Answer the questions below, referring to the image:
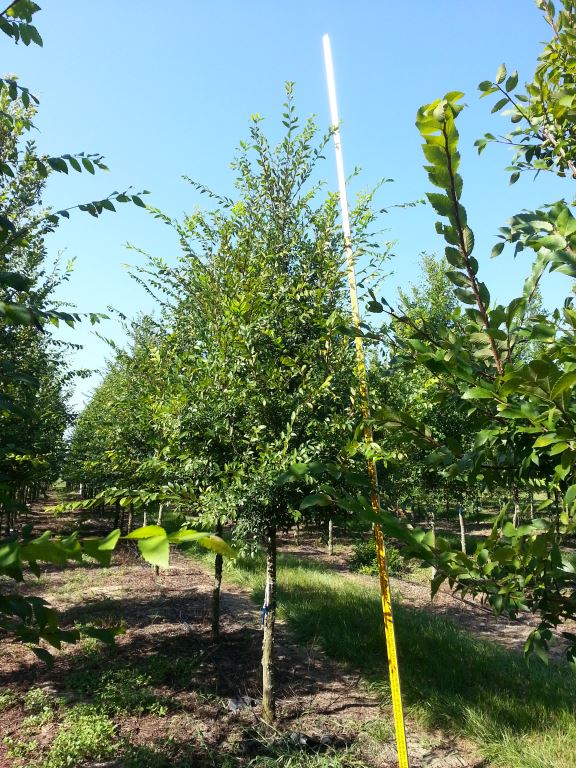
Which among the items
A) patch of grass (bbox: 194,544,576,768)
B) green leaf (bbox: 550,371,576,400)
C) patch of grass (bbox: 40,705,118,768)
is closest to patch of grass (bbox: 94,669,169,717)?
patch of grass (bbox: 40,705,118,768)

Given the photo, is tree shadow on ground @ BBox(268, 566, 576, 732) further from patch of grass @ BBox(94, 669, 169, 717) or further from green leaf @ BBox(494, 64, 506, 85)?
green leaf @ BBox(494, 64, 506, 85)

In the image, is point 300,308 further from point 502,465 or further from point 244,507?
point 502,465

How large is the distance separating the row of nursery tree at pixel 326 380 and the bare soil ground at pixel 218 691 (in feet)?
1.82

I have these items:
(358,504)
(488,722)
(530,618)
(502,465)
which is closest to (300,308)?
(502,465)

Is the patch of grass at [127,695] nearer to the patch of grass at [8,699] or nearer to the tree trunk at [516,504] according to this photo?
the patch of grass at [8,699]

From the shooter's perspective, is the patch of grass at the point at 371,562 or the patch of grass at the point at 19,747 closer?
the patch of grass at the point at 19,747

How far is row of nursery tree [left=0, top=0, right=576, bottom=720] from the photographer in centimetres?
113

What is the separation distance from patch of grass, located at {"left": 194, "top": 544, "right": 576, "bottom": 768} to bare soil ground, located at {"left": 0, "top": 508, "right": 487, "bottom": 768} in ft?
0.80

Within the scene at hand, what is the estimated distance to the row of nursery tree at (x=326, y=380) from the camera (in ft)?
3.71

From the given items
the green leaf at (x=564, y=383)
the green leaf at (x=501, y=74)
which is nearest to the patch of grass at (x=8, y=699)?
the green leaf at (x=564, y=383)

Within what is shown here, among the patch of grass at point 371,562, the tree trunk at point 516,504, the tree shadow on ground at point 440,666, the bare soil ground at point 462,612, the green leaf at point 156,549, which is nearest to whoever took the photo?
the green leaf at point 156,549

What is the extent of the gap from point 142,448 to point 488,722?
23.2ft

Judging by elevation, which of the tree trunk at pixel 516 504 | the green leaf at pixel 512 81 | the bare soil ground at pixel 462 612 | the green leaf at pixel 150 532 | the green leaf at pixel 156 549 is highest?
→ the green leaf at pixel 512 81

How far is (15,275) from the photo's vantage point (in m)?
1.48
